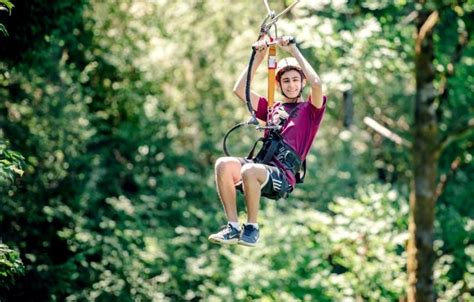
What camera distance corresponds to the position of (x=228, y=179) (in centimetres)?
550

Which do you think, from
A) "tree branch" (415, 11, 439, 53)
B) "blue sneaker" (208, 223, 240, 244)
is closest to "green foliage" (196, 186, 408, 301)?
"tree branch" (415, 11, 439, 53)

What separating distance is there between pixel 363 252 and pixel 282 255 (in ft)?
4.80

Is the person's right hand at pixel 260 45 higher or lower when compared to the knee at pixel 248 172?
higher

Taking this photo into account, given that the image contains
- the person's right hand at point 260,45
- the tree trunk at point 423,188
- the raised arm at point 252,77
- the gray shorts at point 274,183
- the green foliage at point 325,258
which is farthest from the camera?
the green foliage at point 325,258

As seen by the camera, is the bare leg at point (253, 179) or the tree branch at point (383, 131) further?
the tree branch at point (383, 131)

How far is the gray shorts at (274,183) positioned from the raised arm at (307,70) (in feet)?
1.68

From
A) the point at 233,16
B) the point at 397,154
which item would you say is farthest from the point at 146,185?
the point at 397,154

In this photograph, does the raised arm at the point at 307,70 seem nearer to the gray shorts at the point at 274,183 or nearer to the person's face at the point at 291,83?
the person's face at the point at 291,83

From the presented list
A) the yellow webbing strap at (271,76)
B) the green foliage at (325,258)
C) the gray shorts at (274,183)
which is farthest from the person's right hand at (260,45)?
the green foliage at (325,258)

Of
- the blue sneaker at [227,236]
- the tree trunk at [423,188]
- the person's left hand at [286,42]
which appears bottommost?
the blue sneaker at [227,236]

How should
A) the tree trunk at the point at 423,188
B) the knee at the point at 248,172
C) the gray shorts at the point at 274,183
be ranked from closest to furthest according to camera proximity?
1. the knee at the point at 248,172
2. the gray shorts at the point at 274,183
3. the tree trunk at the point at 423,188

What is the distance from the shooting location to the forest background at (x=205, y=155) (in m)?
10.5

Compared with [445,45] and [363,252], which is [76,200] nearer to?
[363,252]

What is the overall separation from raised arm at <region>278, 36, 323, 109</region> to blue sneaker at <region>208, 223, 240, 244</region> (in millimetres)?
965
